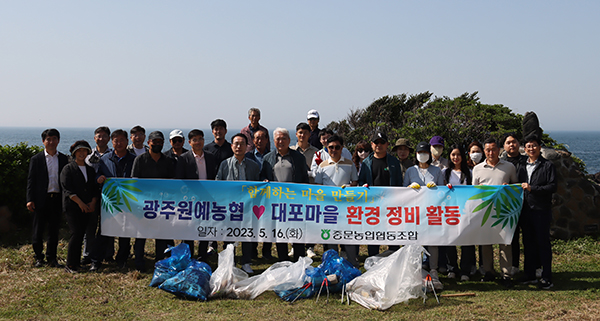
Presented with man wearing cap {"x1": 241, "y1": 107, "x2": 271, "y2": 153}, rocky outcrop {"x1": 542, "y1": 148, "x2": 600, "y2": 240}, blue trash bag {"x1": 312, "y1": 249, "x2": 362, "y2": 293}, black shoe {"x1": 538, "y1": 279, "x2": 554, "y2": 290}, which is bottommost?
black shoe {"x1": 538, "y1": 279, "x2": 554, "y2": 290}

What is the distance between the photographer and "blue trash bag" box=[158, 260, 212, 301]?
16.9 ft

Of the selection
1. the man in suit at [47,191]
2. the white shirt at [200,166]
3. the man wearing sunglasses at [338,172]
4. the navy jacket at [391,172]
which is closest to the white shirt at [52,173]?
the man in suit at [47,191]

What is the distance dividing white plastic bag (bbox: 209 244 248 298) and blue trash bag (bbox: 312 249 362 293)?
3.06 feet

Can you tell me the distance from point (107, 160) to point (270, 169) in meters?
2.38

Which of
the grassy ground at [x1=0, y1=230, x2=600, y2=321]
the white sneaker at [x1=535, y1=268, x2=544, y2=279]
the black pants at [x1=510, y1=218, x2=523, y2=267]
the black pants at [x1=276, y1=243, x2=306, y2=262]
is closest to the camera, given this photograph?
the grassy ground at [x1=0, y1=230, x2=600, y2=321]

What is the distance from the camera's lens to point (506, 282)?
18.9 ft

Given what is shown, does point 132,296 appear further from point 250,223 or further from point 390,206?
point 390,206

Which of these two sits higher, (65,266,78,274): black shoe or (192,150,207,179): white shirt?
(192,150,207,179): white shirt

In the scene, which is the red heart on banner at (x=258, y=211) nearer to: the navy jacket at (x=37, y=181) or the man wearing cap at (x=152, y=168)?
the man wearing cap at (x=152, y=168)

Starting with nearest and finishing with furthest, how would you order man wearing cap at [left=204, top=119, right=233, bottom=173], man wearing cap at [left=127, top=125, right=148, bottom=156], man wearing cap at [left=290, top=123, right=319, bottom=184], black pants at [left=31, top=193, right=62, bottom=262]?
black pants at [left=31, top=193, right=62, bottom=262] < man wearing cap at [left=290, top=123, right=319, bottom=184] < man wearing cap at [left=204, top=119, right=233, bottom=173] < man wearing cap at [left=127, top=125, right=148, bottom=156]

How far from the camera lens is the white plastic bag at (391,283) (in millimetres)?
4930

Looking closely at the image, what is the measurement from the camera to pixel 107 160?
21.7 feet

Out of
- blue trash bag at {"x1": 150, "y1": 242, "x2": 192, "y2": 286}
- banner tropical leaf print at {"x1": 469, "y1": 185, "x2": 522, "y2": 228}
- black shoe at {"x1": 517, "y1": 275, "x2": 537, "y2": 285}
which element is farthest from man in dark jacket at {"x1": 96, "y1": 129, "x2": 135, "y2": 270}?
black shoe at {"x1": 517, "y1": 275, "x2": 537, "y2": 285}

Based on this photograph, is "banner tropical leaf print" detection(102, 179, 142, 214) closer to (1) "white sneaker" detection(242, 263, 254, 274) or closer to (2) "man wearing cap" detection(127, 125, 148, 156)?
(2) "man wearing cap" detection(127, 125, 148, 156)
